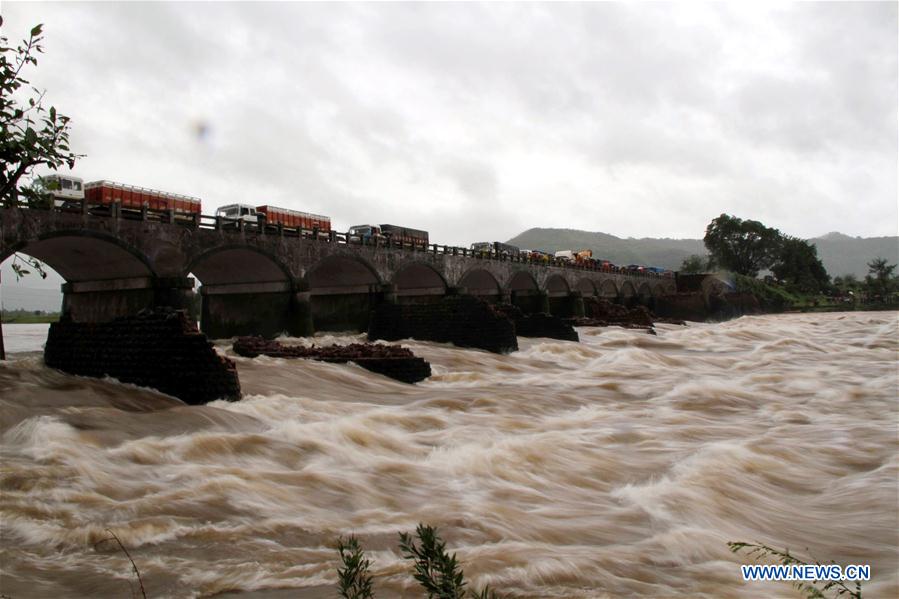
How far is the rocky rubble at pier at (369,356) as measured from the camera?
58.5ft

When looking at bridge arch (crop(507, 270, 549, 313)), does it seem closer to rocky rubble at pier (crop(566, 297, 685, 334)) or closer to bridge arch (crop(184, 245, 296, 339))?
rocky rubble at pier (crop(566, 297, 685, 334))

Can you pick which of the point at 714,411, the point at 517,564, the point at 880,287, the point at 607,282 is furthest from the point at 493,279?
the point at 880,287

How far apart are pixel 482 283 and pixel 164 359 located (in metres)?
37.9

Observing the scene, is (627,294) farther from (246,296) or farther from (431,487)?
(431,487)

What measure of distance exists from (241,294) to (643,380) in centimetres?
2025

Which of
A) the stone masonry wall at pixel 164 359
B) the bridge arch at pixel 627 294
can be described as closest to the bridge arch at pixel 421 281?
the stone masonry wall at pixel 164 359

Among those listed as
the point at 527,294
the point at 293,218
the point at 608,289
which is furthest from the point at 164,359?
the point at 608,289

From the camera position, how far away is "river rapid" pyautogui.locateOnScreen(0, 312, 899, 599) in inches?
202

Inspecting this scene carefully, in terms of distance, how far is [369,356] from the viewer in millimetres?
18594

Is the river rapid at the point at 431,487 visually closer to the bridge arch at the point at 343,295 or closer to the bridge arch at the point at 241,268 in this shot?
the bridge arch at the point at 241,268

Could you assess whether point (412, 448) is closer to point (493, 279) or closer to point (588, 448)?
point (588, 448)

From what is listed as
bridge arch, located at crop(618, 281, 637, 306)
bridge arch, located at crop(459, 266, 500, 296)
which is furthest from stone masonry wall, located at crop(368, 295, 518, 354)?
bridge arch, located at crop(618, 281, 637, 306)

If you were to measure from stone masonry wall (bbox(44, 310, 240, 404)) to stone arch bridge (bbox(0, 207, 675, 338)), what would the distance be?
9.08 metres

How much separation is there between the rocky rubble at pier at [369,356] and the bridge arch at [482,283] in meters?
26.9
